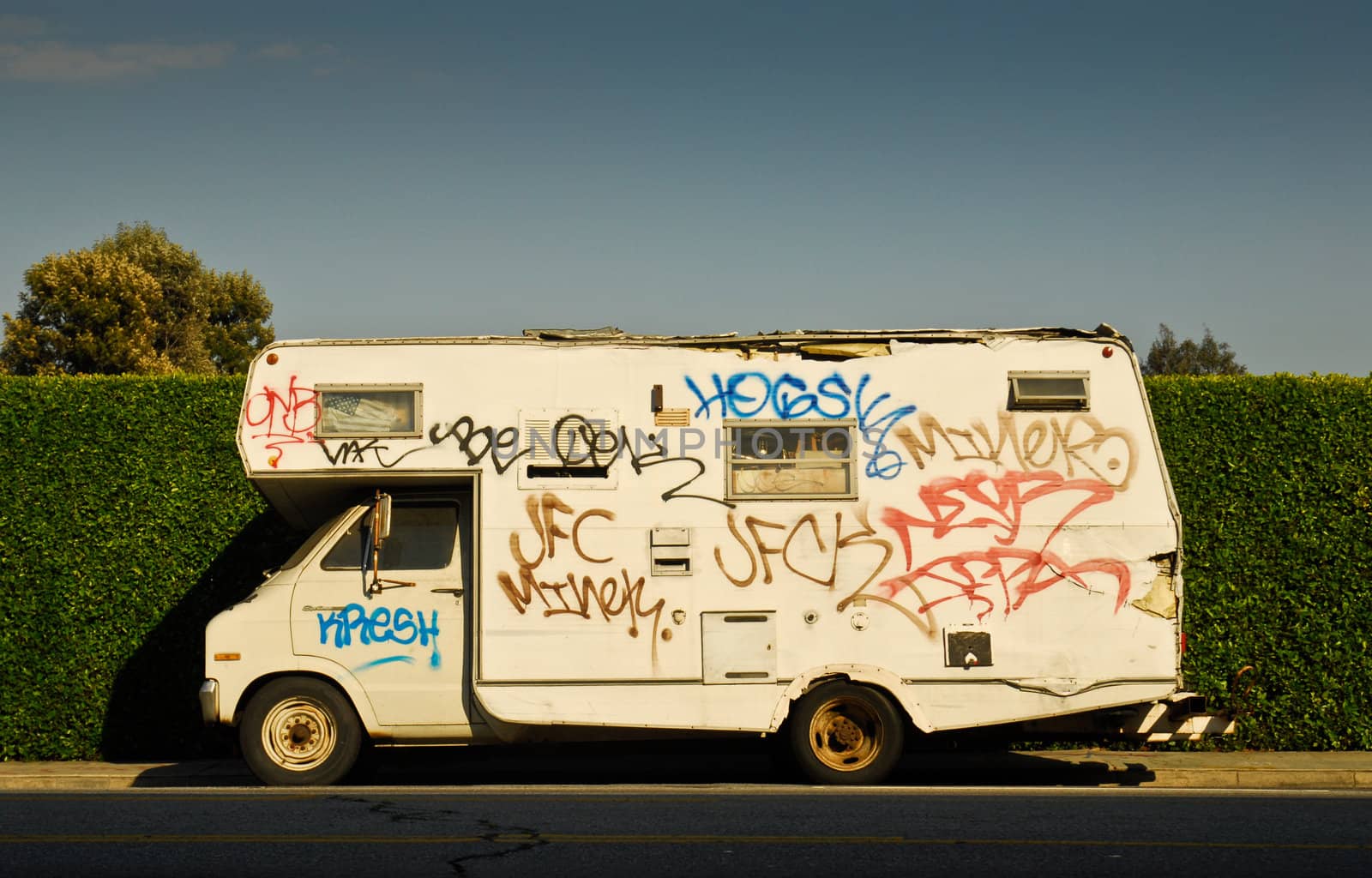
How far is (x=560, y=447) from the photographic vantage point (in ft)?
32.8

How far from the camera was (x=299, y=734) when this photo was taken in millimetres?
10008

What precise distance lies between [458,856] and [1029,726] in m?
4.80

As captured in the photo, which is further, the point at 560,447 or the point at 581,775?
the point at 581,775

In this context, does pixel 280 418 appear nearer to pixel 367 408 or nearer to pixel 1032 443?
pixel 367 408

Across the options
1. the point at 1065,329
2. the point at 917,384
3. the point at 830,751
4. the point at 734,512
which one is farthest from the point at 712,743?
the point at 1065,329

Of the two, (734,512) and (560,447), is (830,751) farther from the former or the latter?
(560,447)

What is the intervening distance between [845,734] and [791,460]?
6.44ft

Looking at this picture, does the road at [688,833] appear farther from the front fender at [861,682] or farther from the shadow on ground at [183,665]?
the shadow on ground at [183,665]

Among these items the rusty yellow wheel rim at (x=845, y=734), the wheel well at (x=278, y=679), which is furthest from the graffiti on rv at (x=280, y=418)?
the rusty yellow wheel rim at (x=845, y=734)

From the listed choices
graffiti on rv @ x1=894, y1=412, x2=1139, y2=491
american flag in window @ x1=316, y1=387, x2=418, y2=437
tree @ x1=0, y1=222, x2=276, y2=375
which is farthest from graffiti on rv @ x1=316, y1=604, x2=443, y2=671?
tree @ x1=0, y1=222, x2=276, y2=375

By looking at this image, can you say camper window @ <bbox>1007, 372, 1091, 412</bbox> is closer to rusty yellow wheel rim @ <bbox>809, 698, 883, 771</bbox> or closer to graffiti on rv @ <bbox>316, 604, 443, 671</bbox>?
rusty yellow wheel rim @ <bbox>809, 698, 883, 771</bbox>

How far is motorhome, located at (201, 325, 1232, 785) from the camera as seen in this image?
9828 millimetres

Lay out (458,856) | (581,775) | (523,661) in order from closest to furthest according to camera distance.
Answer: (458,856), (523,661), (581,775)

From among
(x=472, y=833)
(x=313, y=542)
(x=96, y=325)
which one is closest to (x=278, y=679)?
(x=313, y=542)
